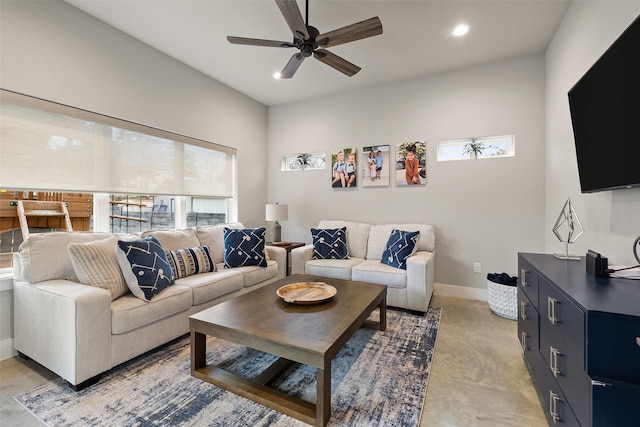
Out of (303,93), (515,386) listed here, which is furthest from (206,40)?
(515,386)

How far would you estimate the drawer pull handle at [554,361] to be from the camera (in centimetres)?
126

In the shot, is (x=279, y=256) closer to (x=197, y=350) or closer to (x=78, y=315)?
(x=197, y=350)

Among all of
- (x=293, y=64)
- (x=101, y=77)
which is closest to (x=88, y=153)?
(x=101, y=77)

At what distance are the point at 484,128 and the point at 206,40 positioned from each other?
10.9ft

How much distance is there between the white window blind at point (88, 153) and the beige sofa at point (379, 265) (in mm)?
Answer: 1801

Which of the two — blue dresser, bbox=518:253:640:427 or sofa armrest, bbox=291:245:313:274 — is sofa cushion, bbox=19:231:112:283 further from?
blue dresser, bbox=518:253:640:427

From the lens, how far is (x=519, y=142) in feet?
10.5

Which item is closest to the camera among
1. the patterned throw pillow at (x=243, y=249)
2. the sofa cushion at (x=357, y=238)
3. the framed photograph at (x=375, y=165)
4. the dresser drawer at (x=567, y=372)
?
the dresser drawer at (x=567, y=372)

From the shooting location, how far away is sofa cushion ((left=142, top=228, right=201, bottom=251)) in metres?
2.77

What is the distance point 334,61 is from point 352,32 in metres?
0.41

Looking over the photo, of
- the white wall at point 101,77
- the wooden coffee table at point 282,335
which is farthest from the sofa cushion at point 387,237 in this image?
the white wall at point 101,77

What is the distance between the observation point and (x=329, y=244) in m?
3.59

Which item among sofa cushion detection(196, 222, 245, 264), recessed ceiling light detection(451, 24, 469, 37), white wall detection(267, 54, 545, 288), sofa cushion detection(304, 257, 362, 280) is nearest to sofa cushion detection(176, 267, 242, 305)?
sofa cushion detection(196, 222, 245, 264)

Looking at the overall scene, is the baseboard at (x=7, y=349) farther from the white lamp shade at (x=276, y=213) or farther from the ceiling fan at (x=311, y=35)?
the ceiling fan at (x=311, y=35)
